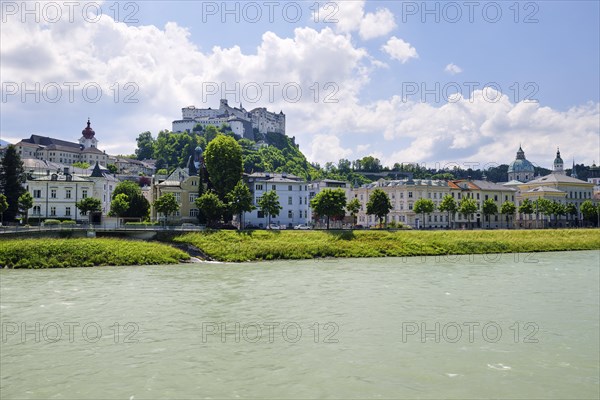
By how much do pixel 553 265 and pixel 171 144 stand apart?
134179mm

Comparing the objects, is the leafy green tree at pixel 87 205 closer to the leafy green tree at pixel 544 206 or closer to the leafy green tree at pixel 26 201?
the leafy green tree at pixel 26 201

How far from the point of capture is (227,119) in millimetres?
179625

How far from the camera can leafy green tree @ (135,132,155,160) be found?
17850 cm

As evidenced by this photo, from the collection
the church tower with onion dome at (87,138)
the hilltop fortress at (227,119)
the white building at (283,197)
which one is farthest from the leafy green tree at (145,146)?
the white building at (283,197)

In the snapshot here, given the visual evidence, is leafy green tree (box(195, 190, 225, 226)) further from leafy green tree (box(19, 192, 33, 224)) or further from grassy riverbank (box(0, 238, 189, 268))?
leafy green tree (box(19, 192, 33, 224))

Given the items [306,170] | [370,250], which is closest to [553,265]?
[370,250]

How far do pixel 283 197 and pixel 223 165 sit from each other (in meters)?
13.0

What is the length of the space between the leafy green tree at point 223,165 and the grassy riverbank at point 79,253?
1857cm

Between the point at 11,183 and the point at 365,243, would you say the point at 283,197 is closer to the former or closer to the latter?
the point at 365,243

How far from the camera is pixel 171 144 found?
520ft

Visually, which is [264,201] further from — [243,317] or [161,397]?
[161,397]

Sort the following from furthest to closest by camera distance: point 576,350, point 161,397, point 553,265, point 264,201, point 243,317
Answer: point 264,201 → point 553,265 → point 243,317 → point 576,350 → point 161,397

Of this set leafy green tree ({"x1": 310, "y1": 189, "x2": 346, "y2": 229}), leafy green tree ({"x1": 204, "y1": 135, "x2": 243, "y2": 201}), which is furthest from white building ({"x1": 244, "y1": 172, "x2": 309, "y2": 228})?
leafy green tree ({"x1": 310, "y1": 189, "x2": 346, "y2": 229})

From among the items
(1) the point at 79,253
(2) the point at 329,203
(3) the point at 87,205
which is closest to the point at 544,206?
(2) the point at 329,203
